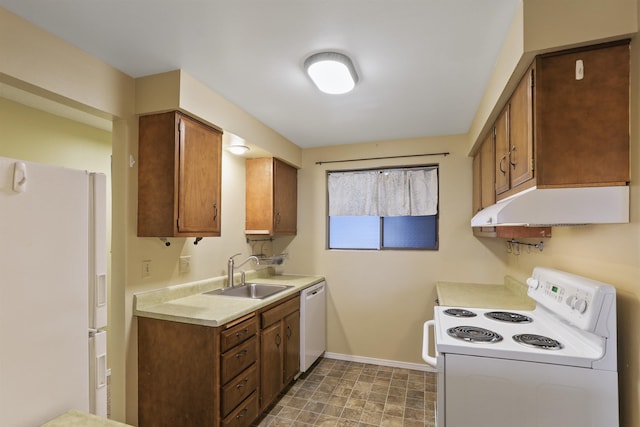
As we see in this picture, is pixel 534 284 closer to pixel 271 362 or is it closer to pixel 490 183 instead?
pixel 490 183

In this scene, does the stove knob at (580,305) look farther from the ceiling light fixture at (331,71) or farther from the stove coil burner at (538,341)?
the ceiling light fixture at (331,71)

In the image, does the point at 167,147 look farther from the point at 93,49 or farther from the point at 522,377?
the point at 522,377

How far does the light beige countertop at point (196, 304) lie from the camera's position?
6.55 feet

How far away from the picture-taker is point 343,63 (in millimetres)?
1826

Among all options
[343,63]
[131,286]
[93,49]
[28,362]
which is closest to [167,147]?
[93,49]

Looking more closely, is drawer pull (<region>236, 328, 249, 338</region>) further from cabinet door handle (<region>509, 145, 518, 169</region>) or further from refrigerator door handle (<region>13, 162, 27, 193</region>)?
cabinet door handle (<region>509, 145, 518, 169</region>)

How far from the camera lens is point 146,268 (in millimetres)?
2184

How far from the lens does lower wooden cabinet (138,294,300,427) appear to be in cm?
192

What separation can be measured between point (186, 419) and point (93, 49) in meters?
2.25

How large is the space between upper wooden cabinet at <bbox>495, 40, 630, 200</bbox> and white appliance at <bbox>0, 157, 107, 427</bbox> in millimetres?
1872

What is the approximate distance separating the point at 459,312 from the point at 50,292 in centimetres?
212

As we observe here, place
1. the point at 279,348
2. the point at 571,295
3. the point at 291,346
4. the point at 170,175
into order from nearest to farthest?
the point at 571,295 → the point at 170,175 → the point at 279,348 → the point at 291,346

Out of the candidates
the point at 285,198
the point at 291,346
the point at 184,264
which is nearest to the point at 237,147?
the point at 285,198

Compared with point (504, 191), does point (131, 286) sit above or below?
below
